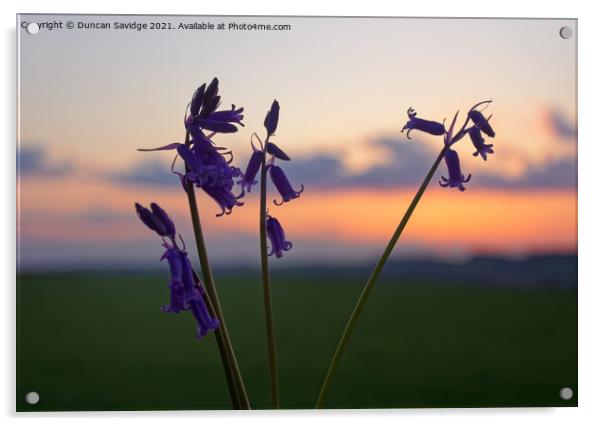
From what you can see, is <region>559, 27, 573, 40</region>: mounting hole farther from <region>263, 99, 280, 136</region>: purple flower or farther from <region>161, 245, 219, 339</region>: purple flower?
<region>161, 245, 219, 339</region>: purple flower

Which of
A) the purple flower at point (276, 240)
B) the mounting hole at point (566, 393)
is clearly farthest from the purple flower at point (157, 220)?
the mounting hole at point (566, 393)

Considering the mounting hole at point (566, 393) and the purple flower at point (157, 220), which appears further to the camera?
the mounting hole at point (566, 393)

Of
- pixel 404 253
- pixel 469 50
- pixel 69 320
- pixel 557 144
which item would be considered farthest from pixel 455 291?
pixel 69 320

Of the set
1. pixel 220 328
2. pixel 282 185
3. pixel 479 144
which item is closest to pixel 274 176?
pixel 282 185

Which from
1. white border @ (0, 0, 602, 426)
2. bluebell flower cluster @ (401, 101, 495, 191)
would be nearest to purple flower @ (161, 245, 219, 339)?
white border @ (0, 0, 602, 426)

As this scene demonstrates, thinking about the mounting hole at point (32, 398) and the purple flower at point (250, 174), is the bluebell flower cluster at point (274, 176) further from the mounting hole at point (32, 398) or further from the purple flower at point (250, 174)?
the mounting hole at point (32, 398)
